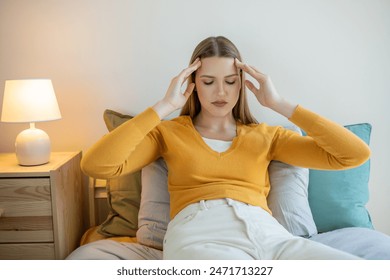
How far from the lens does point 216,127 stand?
1357 mm

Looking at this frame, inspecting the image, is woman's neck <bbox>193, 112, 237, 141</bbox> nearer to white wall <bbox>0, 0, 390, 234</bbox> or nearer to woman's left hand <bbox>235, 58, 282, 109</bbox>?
woman's left hand <bbox>235, 58, 282, 109</bbox>

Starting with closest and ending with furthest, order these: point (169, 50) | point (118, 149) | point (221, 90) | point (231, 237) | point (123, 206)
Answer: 1. point (231, 237)
2. point (118, 149)
3. point (221, 90)
4. point (123, 206)
5. point (169, 50)

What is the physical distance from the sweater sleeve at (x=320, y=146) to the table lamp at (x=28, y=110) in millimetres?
885

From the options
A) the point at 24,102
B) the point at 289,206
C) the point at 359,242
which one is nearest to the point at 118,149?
the point at 24,102

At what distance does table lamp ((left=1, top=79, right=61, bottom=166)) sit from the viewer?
54.2 inches

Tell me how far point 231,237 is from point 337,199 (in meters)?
0.60

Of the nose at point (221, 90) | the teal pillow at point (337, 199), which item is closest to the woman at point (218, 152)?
the nose at point (221, 90)

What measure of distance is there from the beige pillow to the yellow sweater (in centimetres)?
24

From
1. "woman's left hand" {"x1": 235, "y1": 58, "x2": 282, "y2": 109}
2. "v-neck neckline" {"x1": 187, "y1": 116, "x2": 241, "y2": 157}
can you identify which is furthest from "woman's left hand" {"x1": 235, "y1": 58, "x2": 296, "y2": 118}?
"v-neck neckline" {"x1": 187, "y1": 116, "x2": 241, "y2": 157}

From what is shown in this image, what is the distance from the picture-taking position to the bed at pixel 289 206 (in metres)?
1.32

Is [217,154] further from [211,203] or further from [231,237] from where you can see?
[231,237]

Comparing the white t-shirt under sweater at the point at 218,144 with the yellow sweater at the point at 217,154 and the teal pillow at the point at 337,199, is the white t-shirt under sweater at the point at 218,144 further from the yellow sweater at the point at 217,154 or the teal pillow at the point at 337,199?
the teal pillow at the point at 337,199
